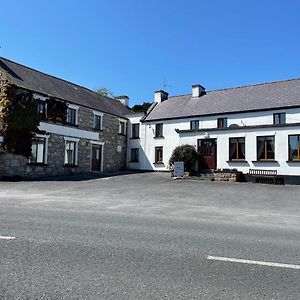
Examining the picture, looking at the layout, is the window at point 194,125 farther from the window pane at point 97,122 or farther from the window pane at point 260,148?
the window pane at point 97,122

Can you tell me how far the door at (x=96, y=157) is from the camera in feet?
112

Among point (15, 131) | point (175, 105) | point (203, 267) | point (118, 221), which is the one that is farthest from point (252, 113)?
point (203, 267)

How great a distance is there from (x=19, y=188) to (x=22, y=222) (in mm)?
12177

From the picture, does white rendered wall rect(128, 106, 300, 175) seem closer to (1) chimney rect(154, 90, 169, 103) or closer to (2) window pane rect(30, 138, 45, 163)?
(1) chimney rect(154, 90, 169, 103)

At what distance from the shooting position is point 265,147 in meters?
28.0

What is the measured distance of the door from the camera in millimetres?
34281

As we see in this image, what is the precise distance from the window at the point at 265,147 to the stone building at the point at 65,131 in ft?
49.9

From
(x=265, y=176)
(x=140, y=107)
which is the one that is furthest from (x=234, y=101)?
(x=140, y=107)

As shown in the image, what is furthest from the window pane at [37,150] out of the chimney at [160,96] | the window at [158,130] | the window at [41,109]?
the chimney at [160,96]

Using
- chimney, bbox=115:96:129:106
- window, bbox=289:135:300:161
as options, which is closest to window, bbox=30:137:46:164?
chimney, bbox=115:96:129:106

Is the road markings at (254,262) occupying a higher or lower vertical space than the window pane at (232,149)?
lower

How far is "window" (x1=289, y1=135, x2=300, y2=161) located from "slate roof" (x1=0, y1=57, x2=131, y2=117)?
59.3ft

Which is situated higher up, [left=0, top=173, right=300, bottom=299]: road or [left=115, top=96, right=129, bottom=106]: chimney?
[left=115, top=96, right=129, bottom=106]: chimney

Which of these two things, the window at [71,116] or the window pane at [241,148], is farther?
the window at [71,116]
